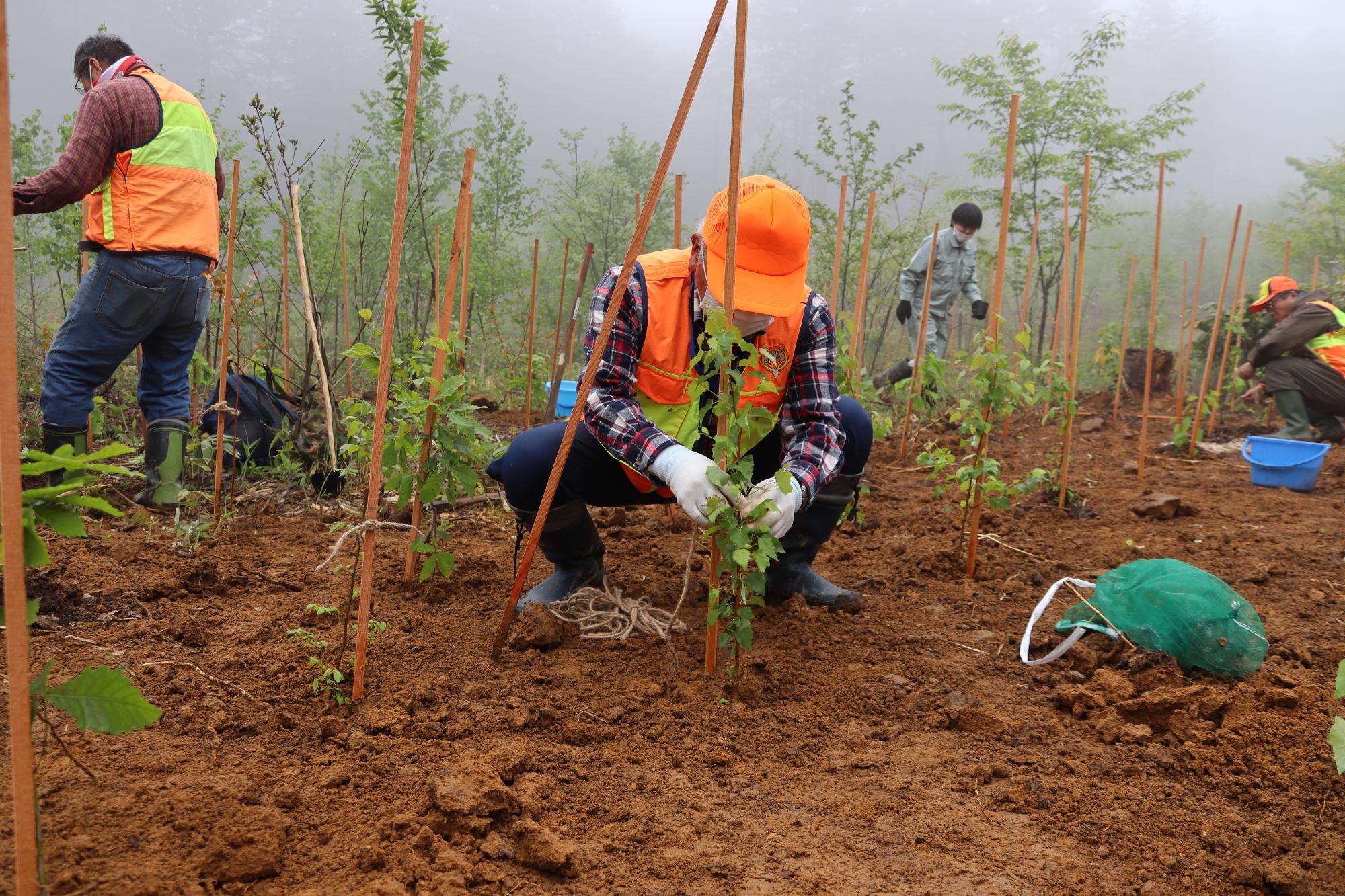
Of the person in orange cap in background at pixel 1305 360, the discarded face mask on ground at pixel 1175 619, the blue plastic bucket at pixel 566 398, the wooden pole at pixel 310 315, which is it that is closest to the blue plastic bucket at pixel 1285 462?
the person in orange cap in background at pixel 1305 360

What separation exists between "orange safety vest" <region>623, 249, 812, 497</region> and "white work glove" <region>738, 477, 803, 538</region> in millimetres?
239

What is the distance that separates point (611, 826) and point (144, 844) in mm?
710

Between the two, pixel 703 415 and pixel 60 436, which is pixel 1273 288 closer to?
pixel 703 415

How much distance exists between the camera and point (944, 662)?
7.01ft

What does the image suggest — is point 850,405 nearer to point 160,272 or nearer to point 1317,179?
point 160,272

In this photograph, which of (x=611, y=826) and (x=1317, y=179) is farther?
(x=1317, y=179)

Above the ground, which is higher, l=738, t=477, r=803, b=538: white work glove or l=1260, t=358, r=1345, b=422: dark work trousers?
l=1260, t=358, r=1345, b=422: dark work trousers

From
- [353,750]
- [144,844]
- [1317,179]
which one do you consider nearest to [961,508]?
[353,750]

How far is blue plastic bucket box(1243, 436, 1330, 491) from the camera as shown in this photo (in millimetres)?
4355

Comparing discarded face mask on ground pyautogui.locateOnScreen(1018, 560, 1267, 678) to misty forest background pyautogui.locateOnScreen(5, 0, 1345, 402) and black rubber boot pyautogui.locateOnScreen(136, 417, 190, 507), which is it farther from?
black rubber boot pyautogui.locateOnScreen(136, 417, 190, 507)

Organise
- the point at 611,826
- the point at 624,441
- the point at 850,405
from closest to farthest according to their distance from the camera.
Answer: the point at 611,826 → the point at 624,441 → the point at 850,405

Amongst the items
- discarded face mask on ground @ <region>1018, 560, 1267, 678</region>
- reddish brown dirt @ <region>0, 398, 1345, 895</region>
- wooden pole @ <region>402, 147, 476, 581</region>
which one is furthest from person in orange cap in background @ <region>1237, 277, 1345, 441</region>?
wooden pole @ <region>402, 147, 476, 581</region>

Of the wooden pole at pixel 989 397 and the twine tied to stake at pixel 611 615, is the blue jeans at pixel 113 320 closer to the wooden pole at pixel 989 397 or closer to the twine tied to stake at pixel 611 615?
the twine tied to stake at pixel 611 615

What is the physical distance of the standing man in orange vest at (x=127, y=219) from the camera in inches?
112
